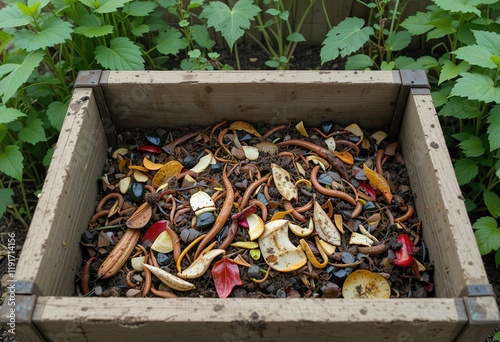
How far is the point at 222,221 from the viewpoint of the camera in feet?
5.46

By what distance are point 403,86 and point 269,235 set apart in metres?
0.69

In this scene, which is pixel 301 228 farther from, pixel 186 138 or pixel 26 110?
pixel 26 110

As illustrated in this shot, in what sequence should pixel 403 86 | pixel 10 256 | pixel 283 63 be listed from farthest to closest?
pixel 283 63 → pixel 10 256 → pixel 403 86

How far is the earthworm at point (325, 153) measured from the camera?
1835mm

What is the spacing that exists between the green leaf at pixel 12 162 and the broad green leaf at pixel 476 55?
61.0 inches

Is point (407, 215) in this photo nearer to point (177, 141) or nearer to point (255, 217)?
point (255, 217)

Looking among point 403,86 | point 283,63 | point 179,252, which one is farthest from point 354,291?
point 283,63

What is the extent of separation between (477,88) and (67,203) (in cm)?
133

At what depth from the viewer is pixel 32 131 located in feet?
6.72

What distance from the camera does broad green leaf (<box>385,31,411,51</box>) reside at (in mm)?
2203

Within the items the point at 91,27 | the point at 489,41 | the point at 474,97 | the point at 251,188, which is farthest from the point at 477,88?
the point at 91,27

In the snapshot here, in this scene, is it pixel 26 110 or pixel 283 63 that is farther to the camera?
pixel 283 63

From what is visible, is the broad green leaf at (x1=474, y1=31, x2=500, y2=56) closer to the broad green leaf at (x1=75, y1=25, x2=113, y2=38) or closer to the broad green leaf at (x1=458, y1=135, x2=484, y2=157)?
the broad green leaf at (x1=458, y1=135, x2=484, y2=157)

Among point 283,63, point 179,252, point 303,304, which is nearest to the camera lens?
point 303,304
